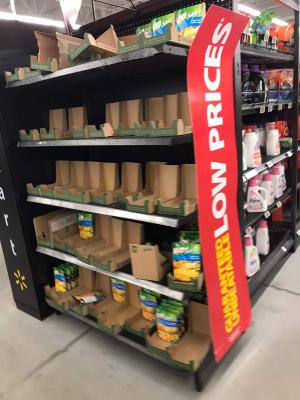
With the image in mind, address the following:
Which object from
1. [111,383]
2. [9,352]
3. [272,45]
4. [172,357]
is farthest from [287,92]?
[9,352]

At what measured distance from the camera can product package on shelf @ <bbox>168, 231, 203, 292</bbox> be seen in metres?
1.57

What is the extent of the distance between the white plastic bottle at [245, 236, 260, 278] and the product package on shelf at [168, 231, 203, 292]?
0.77m

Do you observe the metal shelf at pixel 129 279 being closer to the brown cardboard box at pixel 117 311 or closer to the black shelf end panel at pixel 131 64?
the brown cardboard box at pixel 117 311

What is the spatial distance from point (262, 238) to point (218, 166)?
133cm

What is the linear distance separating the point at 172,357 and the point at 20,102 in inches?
70.6

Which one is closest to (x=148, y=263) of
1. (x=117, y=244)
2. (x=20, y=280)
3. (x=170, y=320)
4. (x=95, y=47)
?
(x=170, y=320)

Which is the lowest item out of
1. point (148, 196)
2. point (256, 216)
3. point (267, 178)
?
point (256, 216)

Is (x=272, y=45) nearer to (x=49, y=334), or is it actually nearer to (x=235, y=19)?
(x=235, y=19)

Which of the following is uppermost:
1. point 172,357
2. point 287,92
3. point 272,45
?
point 272,45

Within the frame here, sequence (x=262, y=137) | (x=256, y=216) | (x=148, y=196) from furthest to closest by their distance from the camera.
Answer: (x=262, y=137)
(x=256, y=216)
(x=148, y=196)

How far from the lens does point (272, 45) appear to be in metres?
2.36

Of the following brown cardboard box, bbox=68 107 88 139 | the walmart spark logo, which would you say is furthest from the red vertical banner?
the walmart spark logo

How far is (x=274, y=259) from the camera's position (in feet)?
8.70

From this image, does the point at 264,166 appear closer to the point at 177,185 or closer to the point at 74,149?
the point at 177,185
